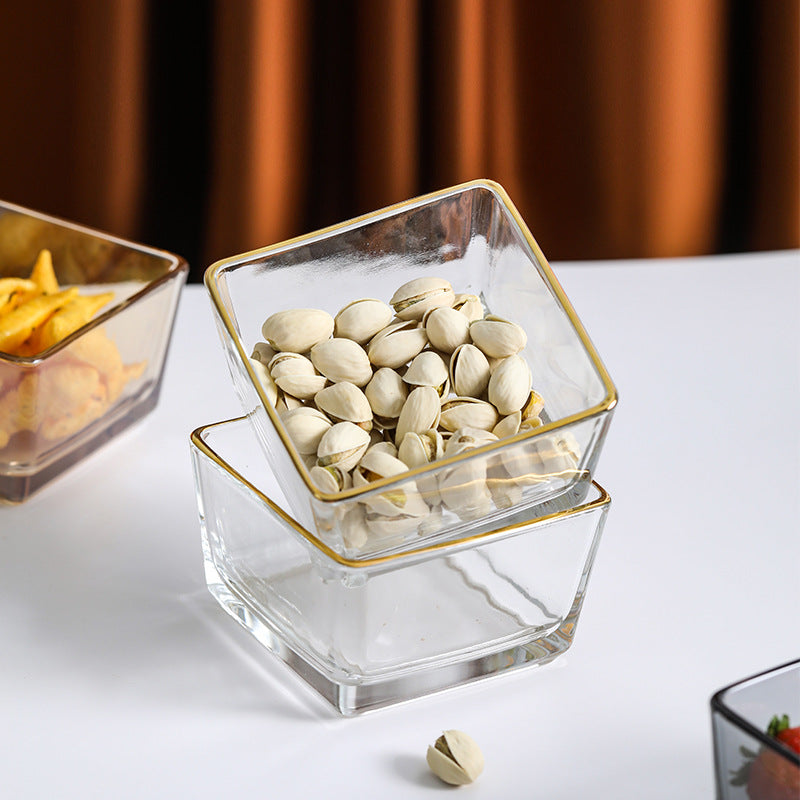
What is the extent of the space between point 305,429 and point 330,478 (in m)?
0.03

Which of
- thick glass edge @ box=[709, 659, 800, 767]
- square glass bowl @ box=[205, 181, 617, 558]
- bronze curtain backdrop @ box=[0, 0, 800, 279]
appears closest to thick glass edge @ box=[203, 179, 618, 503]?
square glass bowl @ box=[205, 181, 617, 558]

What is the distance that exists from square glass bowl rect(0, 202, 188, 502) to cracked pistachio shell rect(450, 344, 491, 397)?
29 centimetres

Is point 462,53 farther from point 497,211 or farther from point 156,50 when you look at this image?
point 497,211

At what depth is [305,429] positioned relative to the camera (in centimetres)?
53

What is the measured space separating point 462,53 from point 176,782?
1075mm

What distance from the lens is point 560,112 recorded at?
1501 mm

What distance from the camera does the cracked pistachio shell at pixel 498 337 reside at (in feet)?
1.86

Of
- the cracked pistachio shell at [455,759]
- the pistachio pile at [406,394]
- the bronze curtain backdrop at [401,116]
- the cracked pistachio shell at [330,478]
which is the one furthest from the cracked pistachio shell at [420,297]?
the bronze curtain backdrop at [401,116]

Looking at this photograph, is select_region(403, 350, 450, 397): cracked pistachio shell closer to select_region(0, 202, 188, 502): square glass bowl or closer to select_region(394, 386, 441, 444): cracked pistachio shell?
select_region(394, 386, 441, 444): cracked pistachio shell

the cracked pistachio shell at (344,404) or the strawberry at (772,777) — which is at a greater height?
the cracked pistachio shell at (344,404)

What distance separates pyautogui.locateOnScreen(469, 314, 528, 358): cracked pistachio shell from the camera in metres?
0.57

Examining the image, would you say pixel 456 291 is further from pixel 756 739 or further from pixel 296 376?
pixel 756 739

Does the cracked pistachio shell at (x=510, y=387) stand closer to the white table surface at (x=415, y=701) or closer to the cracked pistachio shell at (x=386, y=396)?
the cracked pistachio shell at (x=386, y=396)

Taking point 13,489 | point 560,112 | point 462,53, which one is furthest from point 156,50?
point 13,489
